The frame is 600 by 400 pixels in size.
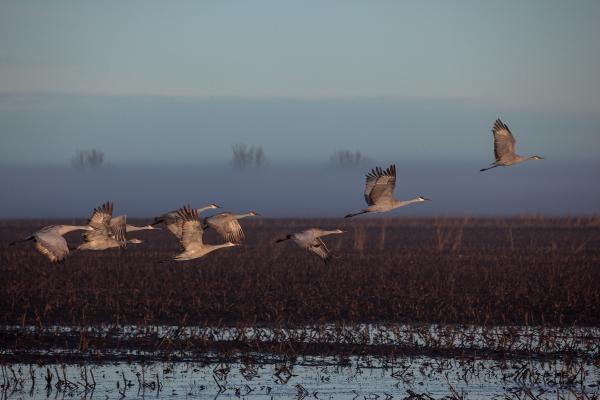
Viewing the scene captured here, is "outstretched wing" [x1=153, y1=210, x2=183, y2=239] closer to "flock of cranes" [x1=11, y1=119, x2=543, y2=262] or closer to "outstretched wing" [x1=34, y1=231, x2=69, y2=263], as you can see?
"flock of cranes" [x1=11, y1=119, x2=543, y2=262]

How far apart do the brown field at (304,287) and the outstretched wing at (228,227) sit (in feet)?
4.98

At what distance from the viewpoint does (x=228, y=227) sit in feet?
59.5

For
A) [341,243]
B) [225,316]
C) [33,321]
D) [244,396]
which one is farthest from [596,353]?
[341,243]

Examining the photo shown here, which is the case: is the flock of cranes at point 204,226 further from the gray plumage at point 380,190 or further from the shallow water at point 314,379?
the shallow water at point 314,379

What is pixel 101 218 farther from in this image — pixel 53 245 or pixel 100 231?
pixel 53 245

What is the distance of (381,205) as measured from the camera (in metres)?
18.3

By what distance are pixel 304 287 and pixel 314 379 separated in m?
8.93

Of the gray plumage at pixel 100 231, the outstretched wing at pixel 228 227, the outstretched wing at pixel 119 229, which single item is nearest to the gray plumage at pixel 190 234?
the outstretched wing at pixel 228 227

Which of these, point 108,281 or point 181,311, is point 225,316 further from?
point 108,281

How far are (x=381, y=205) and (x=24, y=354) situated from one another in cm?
702

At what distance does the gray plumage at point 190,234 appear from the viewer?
1606cm

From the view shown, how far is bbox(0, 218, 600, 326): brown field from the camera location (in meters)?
18.8

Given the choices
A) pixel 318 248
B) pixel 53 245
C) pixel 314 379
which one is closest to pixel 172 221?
pixel 318 248

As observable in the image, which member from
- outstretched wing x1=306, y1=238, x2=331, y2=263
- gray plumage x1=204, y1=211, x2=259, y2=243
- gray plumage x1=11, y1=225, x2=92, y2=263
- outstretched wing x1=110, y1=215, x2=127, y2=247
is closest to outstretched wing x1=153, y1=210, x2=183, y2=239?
gray plumage x1=204, y1=211, x2=259, y2=243
